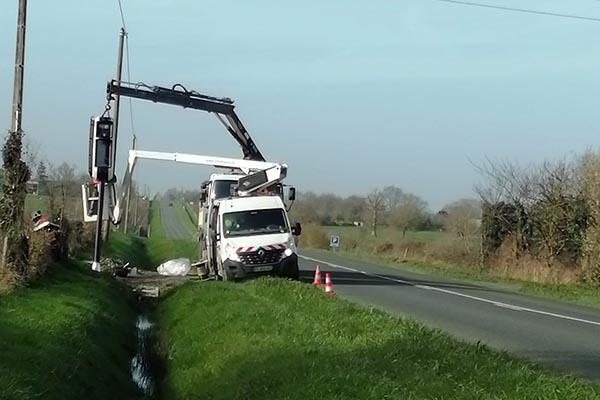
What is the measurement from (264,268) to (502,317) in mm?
7459

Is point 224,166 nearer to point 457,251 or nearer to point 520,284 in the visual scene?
point 520,284

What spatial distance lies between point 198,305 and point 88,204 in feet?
23.6

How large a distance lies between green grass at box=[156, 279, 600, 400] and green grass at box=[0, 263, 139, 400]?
3.23 feet

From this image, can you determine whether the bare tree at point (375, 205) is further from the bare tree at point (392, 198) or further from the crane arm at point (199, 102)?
the crane arm at point (199, 102)

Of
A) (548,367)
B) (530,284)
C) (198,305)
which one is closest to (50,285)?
(198,305)

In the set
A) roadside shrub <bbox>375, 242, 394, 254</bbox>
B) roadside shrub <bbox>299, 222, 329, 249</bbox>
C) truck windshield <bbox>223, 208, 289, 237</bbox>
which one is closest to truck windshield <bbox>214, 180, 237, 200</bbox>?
truck windshield <bbox>223, 208, 289, 237</bbox>

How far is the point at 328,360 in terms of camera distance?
991cm

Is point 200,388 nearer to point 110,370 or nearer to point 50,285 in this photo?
point 110,370

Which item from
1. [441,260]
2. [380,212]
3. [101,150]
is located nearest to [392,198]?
[380,212]

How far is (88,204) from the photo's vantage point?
23781 mm

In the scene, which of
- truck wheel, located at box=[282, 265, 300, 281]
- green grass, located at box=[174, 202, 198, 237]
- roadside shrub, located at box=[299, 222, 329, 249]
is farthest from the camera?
roadside shrub, located at box=[299, 222, 329, 249]

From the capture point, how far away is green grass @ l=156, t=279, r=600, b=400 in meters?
8.46

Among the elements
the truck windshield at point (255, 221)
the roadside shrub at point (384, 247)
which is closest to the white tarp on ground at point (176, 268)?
the truck windshield at point (255, 221)

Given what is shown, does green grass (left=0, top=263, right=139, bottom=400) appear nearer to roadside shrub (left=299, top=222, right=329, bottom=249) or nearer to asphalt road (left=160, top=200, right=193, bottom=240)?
roadside shrub (left=299, top=222, right=329, bottom=249)
